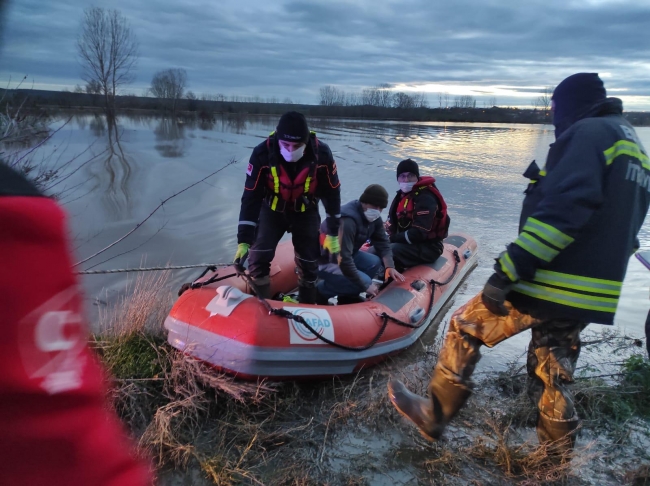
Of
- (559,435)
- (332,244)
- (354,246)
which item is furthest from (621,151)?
(354,246)

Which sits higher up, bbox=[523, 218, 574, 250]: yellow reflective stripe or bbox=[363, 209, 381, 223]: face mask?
bbox=[523, 218, 574, 250]: yellow reflective stripe

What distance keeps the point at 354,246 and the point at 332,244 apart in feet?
1.57

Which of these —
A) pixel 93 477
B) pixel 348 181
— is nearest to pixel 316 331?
pixel 93 477

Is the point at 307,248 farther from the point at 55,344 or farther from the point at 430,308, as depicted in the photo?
the point at 55,344

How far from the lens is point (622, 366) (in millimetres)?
3744

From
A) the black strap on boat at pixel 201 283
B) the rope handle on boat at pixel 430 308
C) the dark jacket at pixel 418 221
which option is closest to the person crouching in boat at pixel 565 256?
the rope handle on boat at pixel 430 308

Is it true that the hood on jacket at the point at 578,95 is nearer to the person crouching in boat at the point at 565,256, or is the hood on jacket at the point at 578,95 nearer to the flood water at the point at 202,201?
the person crouching in boat at the point at 565,256

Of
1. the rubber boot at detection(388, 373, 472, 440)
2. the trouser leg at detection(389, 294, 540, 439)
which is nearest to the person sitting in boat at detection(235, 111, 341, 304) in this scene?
the rubber boot at detection(388, 373, 472, 440)

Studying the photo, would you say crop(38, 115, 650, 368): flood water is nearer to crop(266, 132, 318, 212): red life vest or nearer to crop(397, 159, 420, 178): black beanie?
crop(266, 132, 318, 212): red life vest

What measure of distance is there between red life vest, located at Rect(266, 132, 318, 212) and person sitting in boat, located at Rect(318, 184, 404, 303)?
523mm

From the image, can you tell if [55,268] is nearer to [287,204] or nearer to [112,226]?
[287,204]

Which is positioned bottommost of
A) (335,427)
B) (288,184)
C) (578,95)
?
(335,427)

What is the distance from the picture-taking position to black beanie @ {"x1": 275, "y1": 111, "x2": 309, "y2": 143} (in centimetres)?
351

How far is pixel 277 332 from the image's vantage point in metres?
3.34
